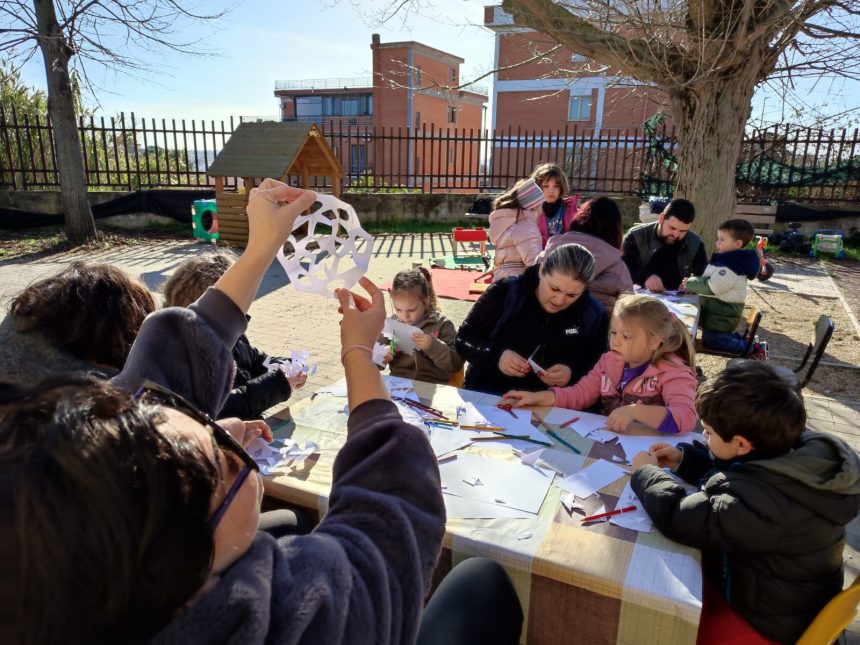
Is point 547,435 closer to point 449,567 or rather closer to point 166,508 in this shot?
point 449,567

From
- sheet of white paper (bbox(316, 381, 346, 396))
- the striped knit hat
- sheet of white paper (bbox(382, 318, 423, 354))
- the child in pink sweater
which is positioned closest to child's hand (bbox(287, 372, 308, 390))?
sheet of white paper (bbox(316, 381, 346, 396))

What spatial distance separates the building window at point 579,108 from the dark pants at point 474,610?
34.2 metres

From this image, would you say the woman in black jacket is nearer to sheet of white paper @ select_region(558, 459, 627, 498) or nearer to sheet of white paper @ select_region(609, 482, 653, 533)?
sheet of white paper @ select_region(558, 459, 627, 498)

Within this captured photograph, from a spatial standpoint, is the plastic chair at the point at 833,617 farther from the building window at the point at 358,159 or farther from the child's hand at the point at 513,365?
the building window at the point at 358,159

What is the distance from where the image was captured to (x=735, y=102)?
6027 mm

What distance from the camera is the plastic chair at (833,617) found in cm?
143

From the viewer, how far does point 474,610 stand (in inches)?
54.9

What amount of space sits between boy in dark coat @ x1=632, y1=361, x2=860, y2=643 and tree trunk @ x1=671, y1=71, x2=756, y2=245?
535 centimetres

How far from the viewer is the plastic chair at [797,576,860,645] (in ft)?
4.70

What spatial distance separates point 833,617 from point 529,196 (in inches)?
143

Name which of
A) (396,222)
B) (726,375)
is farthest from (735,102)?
(396,222)

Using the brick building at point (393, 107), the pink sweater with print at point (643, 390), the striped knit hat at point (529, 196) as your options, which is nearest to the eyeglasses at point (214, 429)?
the pink sweater with print at point (643, 390)

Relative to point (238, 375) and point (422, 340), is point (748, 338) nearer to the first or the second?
point (422, 340)

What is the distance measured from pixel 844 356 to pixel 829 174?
8987 mm
